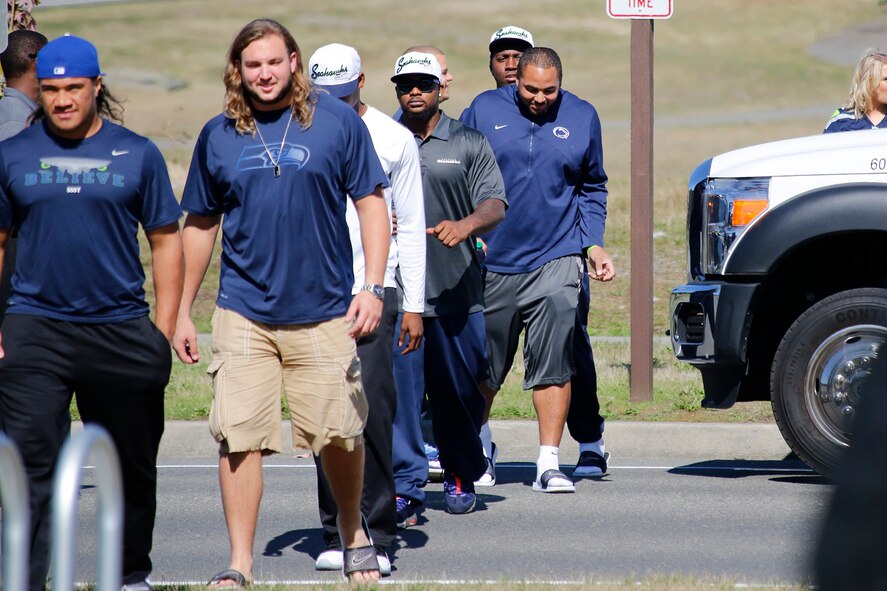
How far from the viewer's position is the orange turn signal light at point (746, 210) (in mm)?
7582

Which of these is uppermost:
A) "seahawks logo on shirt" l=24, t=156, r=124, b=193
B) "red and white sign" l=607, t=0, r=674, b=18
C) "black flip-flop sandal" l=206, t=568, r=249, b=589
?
"red and white sign" l=607, t=0, r=674, b=18

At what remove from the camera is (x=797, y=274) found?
7.81 metres

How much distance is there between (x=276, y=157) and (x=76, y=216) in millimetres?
719

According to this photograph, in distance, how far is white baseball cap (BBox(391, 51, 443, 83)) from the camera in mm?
6949

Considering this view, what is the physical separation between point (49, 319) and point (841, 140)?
4.18m

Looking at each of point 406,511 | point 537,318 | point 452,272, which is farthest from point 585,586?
point 537,318

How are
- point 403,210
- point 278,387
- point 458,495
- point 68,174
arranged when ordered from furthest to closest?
point 458,495 → point 403,210 → point 278,387 → point 68,174

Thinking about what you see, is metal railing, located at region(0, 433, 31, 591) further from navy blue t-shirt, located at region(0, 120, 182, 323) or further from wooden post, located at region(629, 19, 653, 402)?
wooden post, located at region(629, 19, 653, 402)

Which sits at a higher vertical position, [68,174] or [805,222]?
[68,174]

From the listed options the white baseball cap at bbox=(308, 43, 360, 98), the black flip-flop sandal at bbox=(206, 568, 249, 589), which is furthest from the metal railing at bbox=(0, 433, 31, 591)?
the white baseball cap at bbox=(308, 43, 360, 98)

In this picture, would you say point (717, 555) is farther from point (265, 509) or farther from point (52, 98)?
point (52, 98)

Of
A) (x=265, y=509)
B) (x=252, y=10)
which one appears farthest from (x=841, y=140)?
(x=252, y=10)

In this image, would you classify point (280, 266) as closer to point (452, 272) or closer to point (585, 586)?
point (585, 586)

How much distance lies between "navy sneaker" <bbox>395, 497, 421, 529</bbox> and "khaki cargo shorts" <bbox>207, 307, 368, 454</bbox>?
4.27 ft
